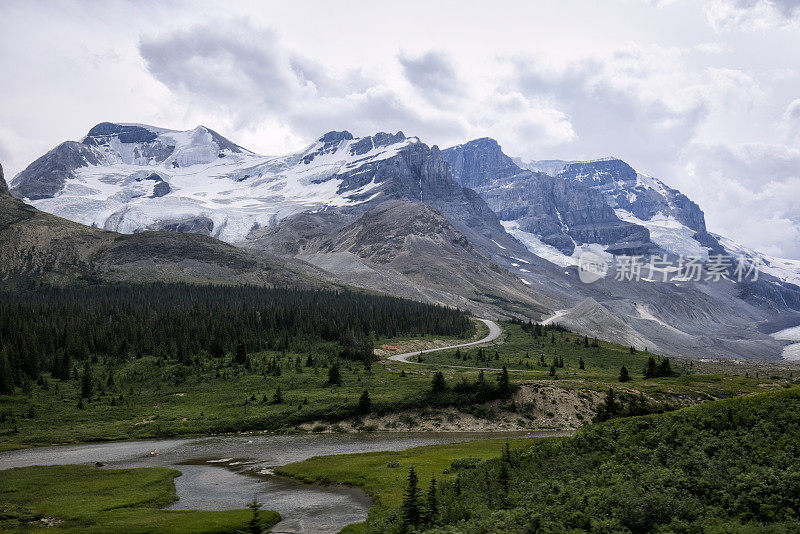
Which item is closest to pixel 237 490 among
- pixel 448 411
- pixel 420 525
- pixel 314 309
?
pixel 420 525

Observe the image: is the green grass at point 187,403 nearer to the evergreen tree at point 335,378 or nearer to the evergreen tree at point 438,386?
the evergreen tree at point 335,378

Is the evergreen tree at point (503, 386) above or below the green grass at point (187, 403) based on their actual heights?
above

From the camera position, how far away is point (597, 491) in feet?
86.1

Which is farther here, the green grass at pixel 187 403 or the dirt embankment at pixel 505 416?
the dirt embankment at pixel 505 416

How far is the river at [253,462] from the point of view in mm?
39625

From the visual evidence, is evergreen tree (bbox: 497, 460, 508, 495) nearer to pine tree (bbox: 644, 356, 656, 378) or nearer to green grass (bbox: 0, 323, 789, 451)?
green grass (bbox: 0, 323, 789, 451)

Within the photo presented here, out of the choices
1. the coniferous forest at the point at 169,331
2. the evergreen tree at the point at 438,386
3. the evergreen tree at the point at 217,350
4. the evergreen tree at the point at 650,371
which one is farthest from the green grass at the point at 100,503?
the evergreen tree at the point at 650,371

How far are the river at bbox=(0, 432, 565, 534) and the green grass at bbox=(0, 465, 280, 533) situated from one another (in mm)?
2309

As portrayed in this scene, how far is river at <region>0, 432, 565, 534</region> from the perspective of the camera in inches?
1560

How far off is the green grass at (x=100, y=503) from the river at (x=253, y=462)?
2.31m

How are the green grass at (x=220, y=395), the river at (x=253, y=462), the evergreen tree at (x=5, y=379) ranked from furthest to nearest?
the evergreen tree at (x=5, y=379), the green grass at (x=220, y=395), the river at (x=253, y=462)

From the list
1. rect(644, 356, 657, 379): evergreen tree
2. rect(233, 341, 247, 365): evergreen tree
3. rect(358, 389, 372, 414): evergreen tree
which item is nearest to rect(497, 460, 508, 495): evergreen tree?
rect(358, 389, 372, 414): evergreen tree

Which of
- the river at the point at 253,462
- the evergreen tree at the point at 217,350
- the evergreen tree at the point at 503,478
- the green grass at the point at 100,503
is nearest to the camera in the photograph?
the evergreen tree at the point at 503,478

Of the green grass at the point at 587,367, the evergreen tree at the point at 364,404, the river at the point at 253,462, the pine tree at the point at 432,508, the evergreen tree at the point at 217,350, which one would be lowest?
the river at the point at 253,462
